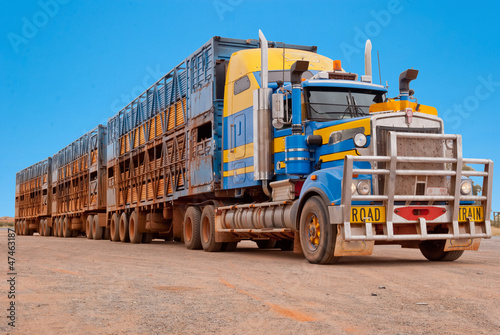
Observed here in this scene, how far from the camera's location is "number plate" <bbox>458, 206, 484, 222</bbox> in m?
10.5

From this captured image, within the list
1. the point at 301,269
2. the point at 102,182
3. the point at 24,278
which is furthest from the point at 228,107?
the point at 102,182

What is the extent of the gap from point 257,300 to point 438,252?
6.03m

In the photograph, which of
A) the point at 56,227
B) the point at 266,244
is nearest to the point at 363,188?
the point at 266,244

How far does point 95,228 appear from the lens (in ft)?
93.8

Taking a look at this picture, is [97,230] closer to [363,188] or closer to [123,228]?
[123,228]

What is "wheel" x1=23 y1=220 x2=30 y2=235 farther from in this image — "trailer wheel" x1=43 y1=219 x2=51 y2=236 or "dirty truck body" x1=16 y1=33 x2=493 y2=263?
"dirty truck body" x1=16 y1=33 x2=493 y2=263

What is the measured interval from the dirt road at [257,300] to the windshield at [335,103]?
2926 mm

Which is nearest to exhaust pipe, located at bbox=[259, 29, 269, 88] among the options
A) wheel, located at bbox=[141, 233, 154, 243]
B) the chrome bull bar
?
the chrome bull bar

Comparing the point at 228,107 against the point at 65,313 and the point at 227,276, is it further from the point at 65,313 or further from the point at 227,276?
the point at 65,313

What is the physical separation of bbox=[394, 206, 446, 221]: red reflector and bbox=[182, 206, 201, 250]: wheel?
290 inches

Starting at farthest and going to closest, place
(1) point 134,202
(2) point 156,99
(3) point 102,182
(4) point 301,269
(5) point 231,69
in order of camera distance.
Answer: (3) point 102,182 < (1) point 134,202 < (2) point 156,99 < (5) point 231,69 < (4) point 301,269

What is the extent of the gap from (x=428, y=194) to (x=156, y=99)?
39.7 feet

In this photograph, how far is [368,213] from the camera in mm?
9812

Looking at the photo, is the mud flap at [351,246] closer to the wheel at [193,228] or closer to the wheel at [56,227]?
the wheel at [193,228]
